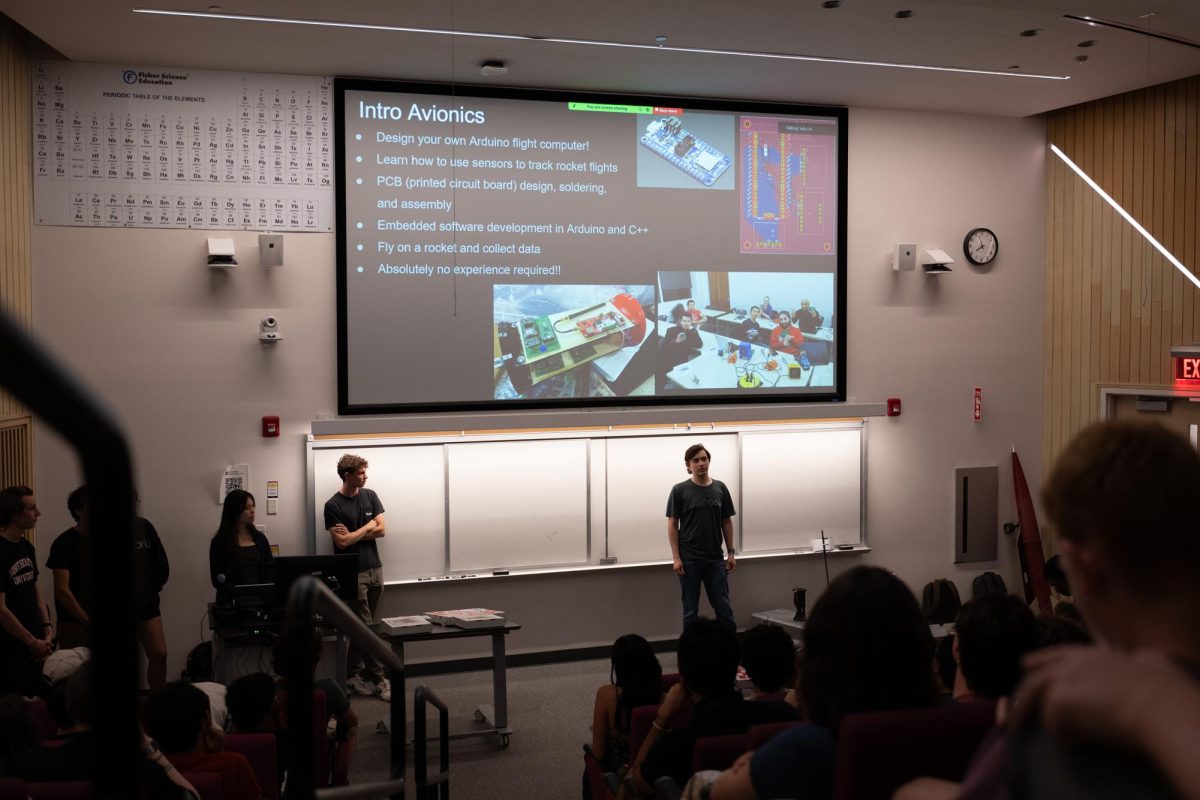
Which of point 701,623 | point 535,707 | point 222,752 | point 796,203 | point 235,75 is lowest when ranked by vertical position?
point 535,707

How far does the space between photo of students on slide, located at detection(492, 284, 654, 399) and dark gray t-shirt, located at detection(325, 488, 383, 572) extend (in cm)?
115

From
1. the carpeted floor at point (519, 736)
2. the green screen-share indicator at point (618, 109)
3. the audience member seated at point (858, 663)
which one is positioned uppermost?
the green screen-share indicator at point (618, 109)

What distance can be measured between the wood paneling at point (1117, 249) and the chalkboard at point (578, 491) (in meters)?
1.90

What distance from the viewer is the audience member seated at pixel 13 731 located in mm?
2518

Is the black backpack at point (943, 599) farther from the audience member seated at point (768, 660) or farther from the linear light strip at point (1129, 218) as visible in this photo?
the audience member seated at point (768, 660)

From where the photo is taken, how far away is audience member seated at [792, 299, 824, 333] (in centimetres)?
794

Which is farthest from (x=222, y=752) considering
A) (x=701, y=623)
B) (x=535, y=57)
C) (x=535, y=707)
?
(x=535, y=57)

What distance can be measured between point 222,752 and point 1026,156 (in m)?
7.80

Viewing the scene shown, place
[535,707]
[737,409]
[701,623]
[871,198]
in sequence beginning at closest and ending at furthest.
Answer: [701,623]
[535,707]
[737,409]
[871,198]

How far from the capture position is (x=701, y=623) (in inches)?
140

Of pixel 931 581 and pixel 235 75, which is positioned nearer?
pixel 235 75

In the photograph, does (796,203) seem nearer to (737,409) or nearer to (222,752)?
(737,409)

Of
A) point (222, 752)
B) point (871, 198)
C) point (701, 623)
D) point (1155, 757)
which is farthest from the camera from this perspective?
point (871, 198)

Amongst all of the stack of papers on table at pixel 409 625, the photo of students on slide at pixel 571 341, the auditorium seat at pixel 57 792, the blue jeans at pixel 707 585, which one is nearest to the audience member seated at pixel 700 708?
the auditorium seat at pixel 57 792
